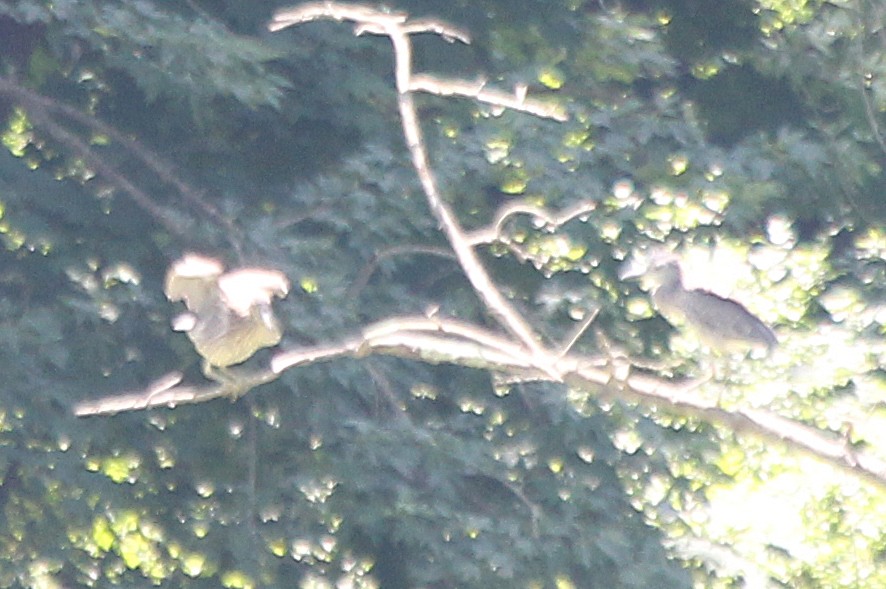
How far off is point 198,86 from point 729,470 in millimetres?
2325

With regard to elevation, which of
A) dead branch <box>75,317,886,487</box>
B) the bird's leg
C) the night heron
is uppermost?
dead branch <box>75,317,886,487</box>

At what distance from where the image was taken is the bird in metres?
3.72

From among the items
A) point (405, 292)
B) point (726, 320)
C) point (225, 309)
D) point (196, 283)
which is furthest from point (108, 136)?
point (726, 320)

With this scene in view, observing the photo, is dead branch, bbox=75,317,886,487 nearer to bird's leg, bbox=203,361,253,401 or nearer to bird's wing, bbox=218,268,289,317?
bird's leg, bbox=203,361,253,401

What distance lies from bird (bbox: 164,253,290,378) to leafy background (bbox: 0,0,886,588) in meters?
1.42

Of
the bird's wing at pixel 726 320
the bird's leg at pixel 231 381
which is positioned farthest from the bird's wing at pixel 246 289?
the bird's wing at pixel 726 320

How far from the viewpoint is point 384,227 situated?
19.3ft

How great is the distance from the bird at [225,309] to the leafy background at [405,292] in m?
1.42

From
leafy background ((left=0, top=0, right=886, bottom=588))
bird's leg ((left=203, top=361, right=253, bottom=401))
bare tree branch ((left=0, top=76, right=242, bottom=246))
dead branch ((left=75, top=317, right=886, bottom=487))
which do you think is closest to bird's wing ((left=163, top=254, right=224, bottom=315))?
bird's leg ((left=203, top=361, right=253, bottom=401))

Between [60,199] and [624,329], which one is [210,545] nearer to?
[60,199]

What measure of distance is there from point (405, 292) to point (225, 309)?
7.48 feet

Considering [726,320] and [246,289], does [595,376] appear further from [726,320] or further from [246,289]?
[726,320]

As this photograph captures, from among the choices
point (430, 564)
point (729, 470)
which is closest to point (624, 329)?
point (729, 470)

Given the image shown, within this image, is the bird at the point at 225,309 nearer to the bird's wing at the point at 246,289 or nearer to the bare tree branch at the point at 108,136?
the bird's wing at the point at 246,289
